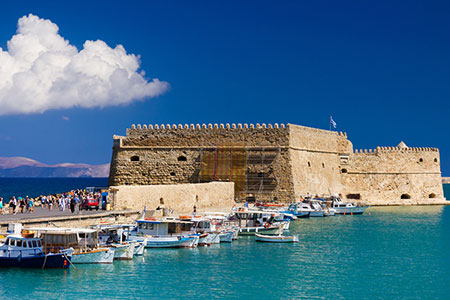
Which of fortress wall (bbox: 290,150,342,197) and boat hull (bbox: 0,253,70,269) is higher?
fortress wall (bbox: 290,150,342,197)

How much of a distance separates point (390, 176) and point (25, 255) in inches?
1266

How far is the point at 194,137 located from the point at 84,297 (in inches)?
902

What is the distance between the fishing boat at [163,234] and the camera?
2097 centimetres

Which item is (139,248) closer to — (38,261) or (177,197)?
(38,261)

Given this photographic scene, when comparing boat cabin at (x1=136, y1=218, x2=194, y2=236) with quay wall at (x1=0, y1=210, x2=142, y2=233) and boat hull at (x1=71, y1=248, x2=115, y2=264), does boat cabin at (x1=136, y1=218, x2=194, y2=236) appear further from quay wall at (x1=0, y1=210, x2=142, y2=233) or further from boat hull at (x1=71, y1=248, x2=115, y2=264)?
boat hull at (x1=71, y1=248, x2=115, y2=264)

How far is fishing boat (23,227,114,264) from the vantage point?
677 inches

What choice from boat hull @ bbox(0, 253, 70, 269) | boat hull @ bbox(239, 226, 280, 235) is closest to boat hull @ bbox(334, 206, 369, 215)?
boat hull @ bbox(239, 226, 280, 235)

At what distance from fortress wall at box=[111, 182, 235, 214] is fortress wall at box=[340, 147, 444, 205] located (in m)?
13.7

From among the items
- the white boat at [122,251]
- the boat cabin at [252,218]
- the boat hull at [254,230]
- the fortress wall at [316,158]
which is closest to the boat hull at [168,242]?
the white boat at [122,251]

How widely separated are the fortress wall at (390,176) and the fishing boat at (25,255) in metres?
28.6

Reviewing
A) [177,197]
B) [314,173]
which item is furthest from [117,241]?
[314,173]

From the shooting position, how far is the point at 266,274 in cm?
1709

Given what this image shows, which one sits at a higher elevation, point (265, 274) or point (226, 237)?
point (226, 237)

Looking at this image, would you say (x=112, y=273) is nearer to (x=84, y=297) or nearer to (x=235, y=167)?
(x=84, y=297)
